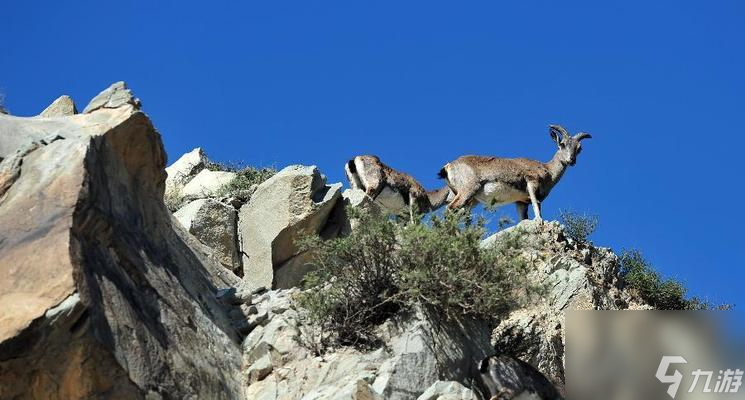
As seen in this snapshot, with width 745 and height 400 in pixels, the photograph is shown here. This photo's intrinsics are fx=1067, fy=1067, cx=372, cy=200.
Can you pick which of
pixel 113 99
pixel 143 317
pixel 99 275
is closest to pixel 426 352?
pixel 143 317

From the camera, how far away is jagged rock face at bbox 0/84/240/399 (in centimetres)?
820

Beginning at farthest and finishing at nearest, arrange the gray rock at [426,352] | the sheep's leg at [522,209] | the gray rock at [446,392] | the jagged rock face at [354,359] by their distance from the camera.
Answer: the sheep's leg at [522,209] → the gray rock at [426,352] → the jagged rock face at [354,359] → the gray rock at [446,392]

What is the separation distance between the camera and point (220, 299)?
1206cm

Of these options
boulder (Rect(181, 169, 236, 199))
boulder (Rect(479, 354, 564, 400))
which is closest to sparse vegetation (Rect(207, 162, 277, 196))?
boulder (Rect(181, 169, 236, 199))

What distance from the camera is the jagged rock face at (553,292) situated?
553 inches

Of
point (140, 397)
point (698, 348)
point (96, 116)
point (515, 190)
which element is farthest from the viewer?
point (515, 190)

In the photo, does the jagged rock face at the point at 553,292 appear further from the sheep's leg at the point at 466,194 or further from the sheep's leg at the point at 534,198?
the sheep's leg at the point at 466,194

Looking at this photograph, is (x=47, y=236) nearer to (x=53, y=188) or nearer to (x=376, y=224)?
(x=53, y=188)

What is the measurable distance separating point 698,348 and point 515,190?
11.0 m

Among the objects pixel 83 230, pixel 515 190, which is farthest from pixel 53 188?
pixel 515 190

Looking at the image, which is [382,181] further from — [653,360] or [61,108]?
[653,360]

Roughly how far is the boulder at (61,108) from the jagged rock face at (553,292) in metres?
6.08

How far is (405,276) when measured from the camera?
11.8 metres

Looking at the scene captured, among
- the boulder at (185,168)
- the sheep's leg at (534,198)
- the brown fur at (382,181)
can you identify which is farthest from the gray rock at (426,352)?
the boulder at (185,168)
